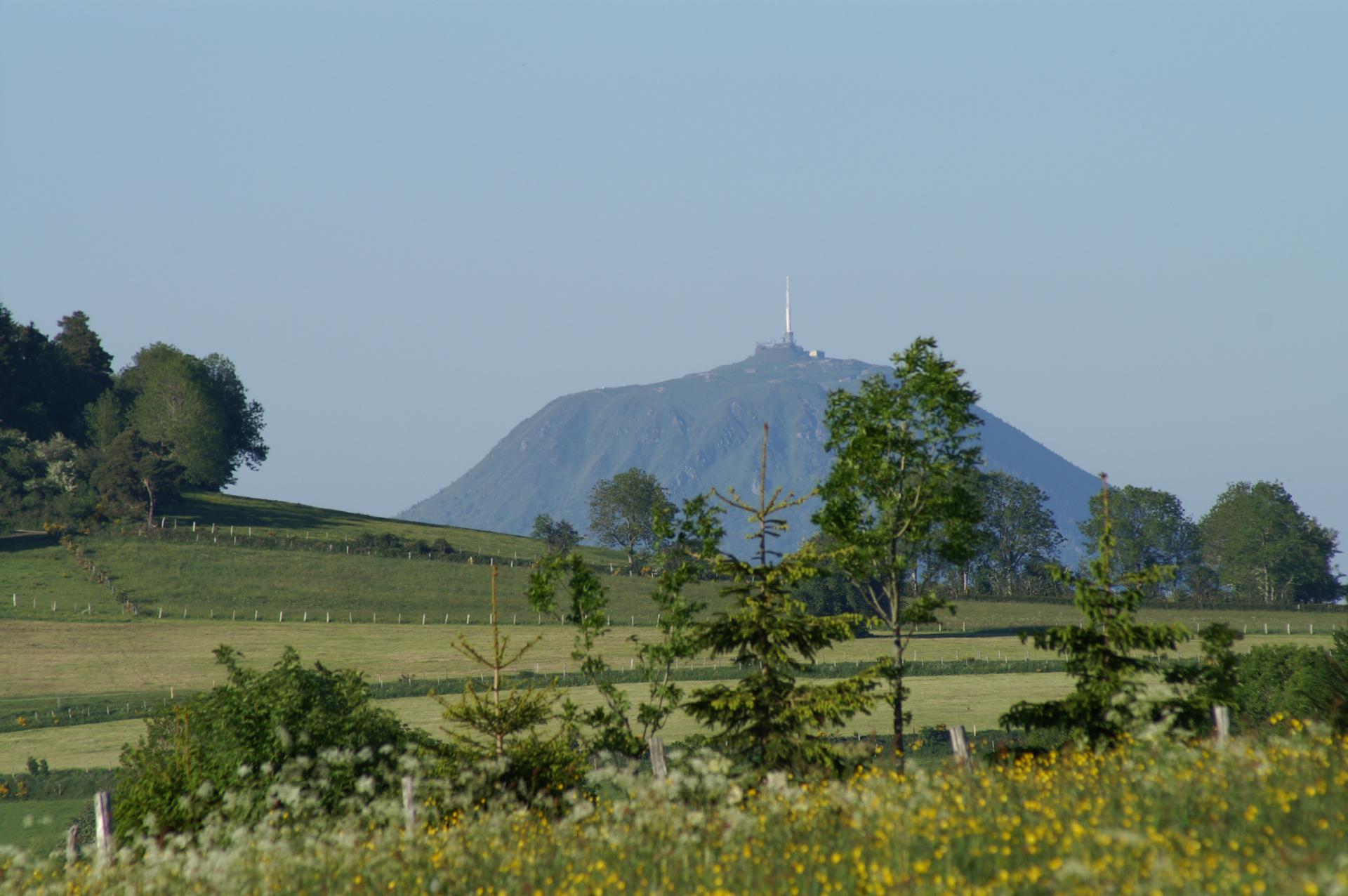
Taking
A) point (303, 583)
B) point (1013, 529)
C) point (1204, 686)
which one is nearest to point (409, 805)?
point (1204, 686)

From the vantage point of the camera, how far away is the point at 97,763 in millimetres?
40375

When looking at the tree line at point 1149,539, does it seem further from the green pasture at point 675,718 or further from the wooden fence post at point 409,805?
the wooden fence post at point 409,805

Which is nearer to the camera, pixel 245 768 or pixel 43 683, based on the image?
pixel 245 768

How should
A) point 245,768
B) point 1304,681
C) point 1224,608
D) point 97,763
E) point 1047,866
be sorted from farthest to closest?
point 1224,608 < point 97,763 < point 1304,681 < point 245,768 < point 1047,866

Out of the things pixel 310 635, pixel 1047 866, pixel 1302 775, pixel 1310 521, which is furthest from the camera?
pixel 1310 521

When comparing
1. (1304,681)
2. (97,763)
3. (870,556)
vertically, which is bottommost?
(97,763)

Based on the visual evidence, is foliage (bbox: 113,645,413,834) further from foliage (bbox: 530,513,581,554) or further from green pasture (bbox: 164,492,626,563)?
foliage (bbox: 530,513,581,554)

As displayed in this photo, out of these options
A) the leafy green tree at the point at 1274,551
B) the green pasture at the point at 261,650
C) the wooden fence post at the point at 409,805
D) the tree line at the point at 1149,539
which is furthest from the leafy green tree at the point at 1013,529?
the wooden fence post at the point at 409,805

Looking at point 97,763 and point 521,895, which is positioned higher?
point 521,895

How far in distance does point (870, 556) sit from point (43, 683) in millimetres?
51585

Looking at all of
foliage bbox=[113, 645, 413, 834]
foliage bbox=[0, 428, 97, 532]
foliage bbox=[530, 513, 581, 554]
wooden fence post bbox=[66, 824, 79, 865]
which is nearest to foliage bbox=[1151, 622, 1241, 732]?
foliage bbox=[113, 645, 413, 834]

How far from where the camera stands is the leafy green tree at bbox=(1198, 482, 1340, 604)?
434ft

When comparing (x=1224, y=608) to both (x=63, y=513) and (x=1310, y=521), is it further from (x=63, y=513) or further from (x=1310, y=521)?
(x=63, y=513)

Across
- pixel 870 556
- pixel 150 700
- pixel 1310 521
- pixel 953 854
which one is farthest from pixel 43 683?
pixel 1310 521
